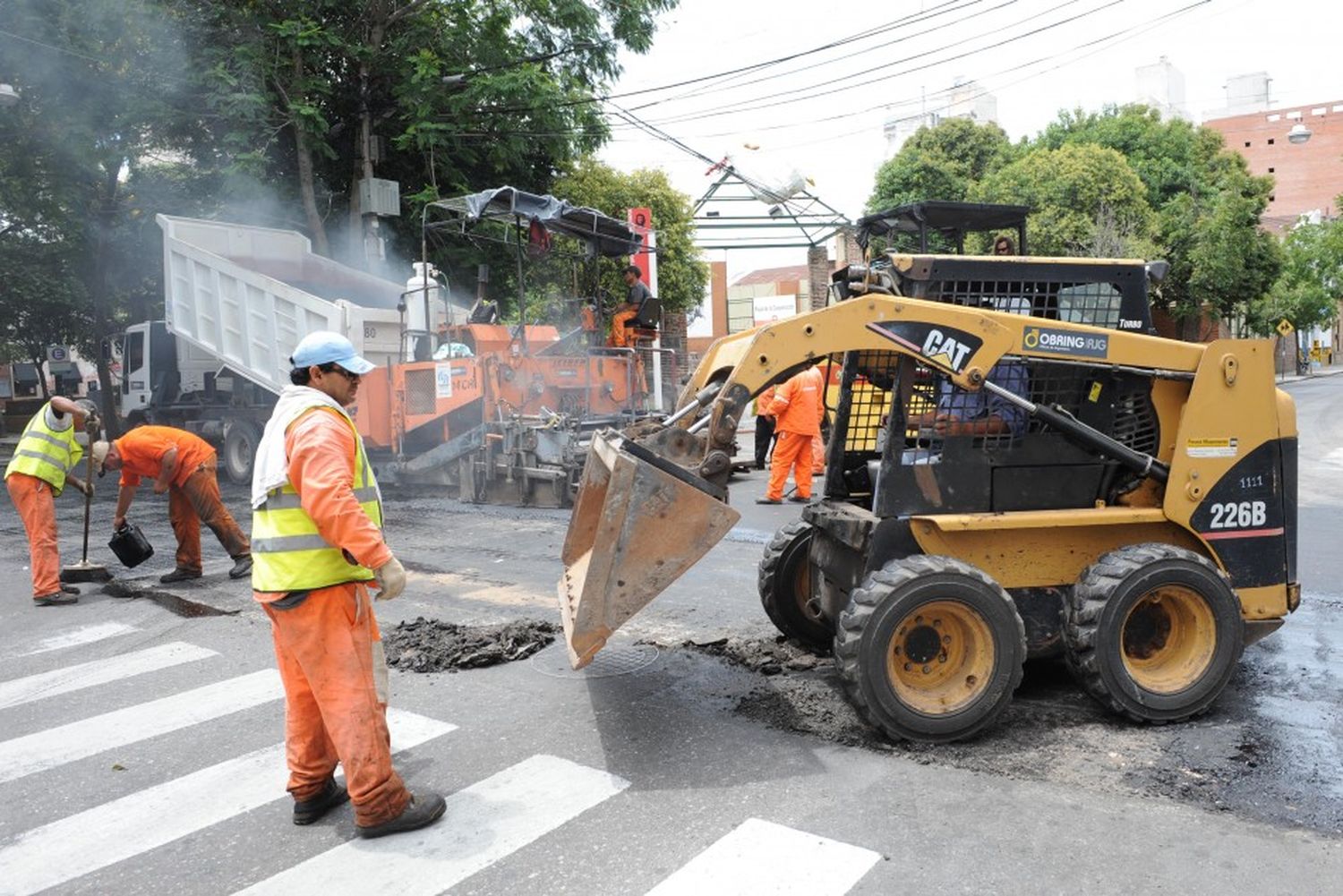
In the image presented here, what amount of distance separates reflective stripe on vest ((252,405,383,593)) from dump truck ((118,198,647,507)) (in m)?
7.18

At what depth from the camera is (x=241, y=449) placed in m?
14.9

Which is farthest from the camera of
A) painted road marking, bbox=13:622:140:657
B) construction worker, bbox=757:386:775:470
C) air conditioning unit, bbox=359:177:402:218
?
air conditioning unit, bbox=359:177:402:218

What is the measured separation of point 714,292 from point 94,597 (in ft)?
90.8

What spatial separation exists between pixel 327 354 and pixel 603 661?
2.37m

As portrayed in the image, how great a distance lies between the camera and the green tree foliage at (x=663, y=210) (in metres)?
23.5

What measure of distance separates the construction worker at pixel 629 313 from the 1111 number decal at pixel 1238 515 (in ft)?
27.1

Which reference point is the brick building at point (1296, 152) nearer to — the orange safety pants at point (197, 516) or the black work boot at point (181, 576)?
the orange safety pants at point (197, 516)

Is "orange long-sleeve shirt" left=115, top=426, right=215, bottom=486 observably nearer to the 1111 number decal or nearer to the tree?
the 1111 number decal

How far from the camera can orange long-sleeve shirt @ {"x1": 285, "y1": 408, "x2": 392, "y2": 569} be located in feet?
10.7

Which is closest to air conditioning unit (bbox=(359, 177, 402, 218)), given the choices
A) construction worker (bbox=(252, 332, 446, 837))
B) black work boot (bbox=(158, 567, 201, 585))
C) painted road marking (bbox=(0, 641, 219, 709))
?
black work boot (bbox=(158, 567, 201, 585))

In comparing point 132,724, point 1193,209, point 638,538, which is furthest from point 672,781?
point 1193,209

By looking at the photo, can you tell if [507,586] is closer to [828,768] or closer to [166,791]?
[166,791]

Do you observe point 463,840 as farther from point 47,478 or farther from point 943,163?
point 943,163

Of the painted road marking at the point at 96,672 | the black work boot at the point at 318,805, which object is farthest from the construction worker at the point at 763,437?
the black work boot at the point at 318,805
